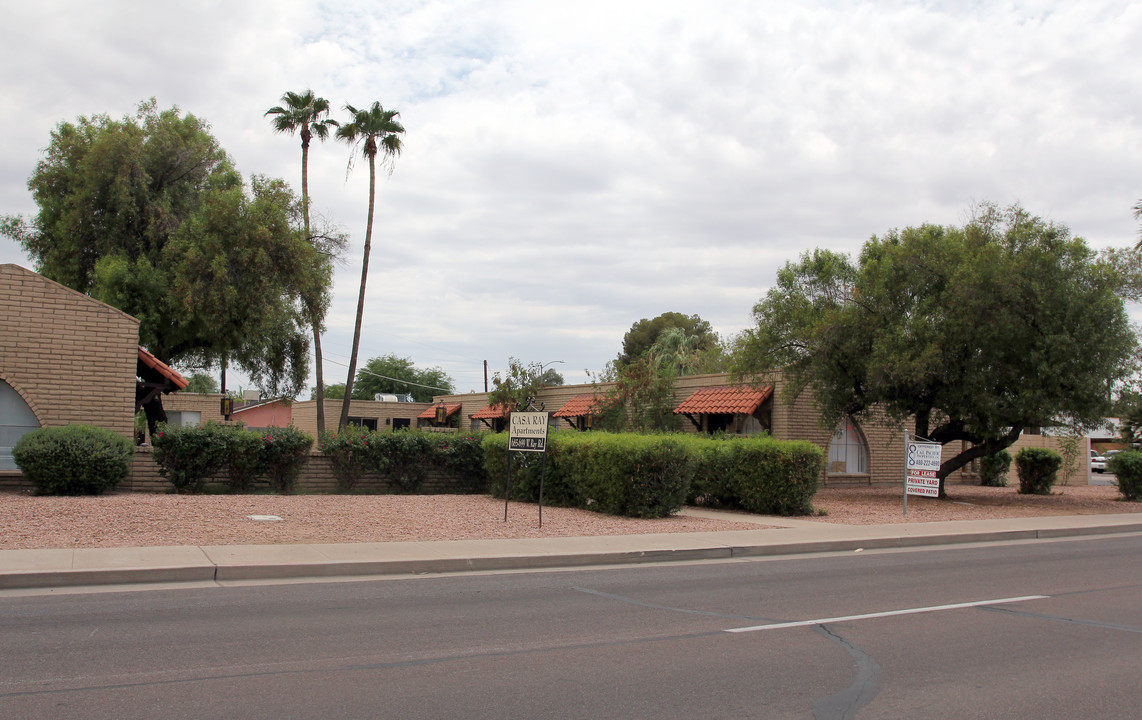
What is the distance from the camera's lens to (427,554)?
1184 centimetres

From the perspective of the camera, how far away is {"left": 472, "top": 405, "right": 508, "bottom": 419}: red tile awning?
37438mm

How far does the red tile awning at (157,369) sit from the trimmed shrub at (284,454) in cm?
348

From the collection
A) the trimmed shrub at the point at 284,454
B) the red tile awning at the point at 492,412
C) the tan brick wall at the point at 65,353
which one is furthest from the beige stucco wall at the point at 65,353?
the red tile awning at the point at 492,412

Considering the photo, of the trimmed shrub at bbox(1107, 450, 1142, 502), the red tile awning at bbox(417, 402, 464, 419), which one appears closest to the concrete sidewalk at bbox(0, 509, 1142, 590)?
the trimmed shrub at bbox(1107, 450, 1142, 502)

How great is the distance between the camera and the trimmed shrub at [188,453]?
1886cm

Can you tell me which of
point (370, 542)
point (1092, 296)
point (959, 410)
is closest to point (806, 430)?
point (959, 410)

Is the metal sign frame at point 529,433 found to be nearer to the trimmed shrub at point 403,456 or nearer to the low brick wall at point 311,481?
the trimmed shrub at point 403,456

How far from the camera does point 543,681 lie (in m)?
6.30

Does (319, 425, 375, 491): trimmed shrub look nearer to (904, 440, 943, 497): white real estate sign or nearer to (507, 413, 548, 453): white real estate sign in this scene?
(507, 413, 548, 453): white real estate sign

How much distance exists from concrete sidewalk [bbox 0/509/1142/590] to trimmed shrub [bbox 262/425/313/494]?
26.2 ft

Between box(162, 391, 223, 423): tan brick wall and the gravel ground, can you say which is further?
box(162, 391, 223, 423): tan brick wall

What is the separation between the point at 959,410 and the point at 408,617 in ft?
59.6

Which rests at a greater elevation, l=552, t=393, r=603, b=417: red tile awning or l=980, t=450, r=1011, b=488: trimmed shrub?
l=552, t=393, r=603, b=417: red tile awning

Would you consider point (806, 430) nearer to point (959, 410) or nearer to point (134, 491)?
point (959, 410)
